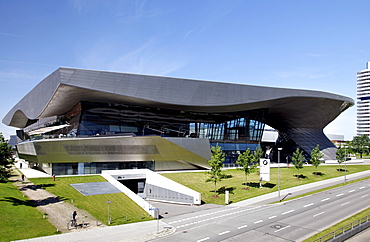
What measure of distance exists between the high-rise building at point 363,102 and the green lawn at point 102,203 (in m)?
171

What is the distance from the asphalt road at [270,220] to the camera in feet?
51.9

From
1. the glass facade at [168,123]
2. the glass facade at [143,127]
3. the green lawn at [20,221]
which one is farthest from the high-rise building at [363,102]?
the green lawn at [20,221]

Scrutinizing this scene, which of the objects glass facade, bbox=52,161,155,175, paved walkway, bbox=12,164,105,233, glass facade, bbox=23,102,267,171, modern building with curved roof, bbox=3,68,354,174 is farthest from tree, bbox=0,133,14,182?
glass facade, bbox=52,161,155,175

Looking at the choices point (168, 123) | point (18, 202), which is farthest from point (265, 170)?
point (18, 202)

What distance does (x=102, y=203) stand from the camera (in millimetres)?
23375

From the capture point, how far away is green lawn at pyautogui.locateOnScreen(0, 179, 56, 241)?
1551cm

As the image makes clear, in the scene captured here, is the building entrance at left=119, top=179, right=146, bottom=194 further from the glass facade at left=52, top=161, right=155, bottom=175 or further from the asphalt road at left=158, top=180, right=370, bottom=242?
the asphalt road at left=158, top=180, right=370, bottom=242

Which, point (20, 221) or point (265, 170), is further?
point (265, 170)

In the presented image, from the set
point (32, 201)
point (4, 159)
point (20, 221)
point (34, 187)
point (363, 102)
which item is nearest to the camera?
point (20, 221)

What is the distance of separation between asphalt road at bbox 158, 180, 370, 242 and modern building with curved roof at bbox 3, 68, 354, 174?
60.9ft

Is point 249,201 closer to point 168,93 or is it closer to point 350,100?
point 168,93

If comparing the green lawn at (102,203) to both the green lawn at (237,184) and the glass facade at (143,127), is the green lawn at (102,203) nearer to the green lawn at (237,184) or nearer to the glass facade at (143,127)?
the green lawn at (237,184)

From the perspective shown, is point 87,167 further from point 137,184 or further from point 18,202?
point 18,202

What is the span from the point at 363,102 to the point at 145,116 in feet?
525
